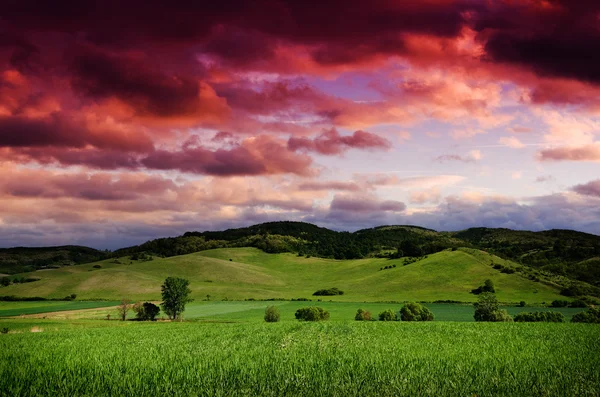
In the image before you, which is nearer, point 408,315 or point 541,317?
point 541,317

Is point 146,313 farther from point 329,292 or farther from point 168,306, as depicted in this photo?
point 329,292

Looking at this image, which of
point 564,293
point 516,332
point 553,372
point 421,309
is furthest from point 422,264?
point 553,372

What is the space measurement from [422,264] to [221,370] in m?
165

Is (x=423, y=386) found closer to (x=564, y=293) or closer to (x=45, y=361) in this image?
(x=45, y=361)

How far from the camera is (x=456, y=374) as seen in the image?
20000 mm

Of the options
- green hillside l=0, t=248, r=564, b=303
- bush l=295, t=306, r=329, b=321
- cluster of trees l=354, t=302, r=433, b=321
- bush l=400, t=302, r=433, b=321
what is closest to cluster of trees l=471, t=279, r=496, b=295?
green hillside l=0, t=248, r=564, b=303

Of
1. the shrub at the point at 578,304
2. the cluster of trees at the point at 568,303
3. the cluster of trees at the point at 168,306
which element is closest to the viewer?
the cluster of trees at the point at 168,306

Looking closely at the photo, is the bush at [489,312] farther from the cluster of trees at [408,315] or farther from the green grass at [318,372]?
the green grass at [318,372]

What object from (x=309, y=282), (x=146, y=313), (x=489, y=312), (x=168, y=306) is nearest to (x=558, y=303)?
(x=489, y=312)

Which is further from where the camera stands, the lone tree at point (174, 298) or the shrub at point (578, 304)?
the shrub at point (578, 304)

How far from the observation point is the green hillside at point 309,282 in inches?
5507

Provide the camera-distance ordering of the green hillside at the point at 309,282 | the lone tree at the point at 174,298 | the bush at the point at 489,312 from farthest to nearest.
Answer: the green hillside at the point at 309,282 < the lone tree at the point at 174,298 < the bush at the point at 489,312

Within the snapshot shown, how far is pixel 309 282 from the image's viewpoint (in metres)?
191

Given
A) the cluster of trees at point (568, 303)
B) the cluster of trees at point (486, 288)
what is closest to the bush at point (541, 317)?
Answer: the cluster of trees at point (568, 303)
